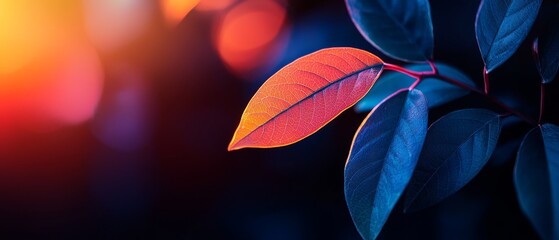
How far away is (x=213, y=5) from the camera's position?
1108 millimetres

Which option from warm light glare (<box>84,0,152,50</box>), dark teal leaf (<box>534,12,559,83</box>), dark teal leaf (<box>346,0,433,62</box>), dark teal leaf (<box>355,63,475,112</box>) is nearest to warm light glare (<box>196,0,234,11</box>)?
warm light glare (<box>84,0,152,50</box>)

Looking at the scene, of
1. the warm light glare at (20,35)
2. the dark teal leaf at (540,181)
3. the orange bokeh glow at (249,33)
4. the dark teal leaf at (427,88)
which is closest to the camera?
the dark teal leaf at (540,181)

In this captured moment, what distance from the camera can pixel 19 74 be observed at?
108cm

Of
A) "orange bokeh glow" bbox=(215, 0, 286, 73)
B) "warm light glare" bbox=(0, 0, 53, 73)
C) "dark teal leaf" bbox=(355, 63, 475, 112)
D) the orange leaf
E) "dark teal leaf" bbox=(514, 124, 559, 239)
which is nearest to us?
"dark teal leaf" bbox=(514, 124, 559, 239)

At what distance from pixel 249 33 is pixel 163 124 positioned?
310 millimetres

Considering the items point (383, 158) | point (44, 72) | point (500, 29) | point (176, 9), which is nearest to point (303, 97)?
point (383, 158)

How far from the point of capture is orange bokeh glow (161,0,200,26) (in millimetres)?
1061

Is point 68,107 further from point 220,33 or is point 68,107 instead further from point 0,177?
point 220,33

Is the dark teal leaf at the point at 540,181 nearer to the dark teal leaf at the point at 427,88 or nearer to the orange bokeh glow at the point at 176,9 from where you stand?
the dark teal leaf at the point at 427,88

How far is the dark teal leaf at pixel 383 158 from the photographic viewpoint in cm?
44

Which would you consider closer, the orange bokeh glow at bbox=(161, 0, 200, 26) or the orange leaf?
the orange leaf

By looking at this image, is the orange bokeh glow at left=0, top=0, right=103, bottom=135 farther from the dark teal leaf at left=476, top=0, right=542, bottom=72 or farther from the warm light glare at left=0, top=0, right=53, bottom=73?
the dark teal leaf at left=476, top=0, right=542, bottom=72

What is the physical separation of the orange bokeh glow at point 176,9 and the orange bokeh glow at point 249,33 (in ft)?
0.31

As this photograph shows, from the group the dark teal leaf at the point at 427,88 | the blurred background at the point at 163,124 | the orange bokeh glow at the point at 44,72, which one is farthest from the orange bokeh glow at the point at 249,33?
the dark teal leaf at the point at 427,88
